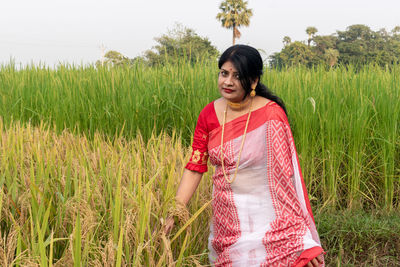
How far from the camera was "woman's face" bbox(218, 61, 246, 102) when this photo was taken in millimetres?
1512

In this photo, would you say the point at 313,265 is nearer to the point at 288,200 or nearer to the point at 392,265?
the point at 288,200

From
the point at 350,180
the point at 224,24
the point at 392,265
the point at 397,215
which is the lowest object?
the point at 392,265

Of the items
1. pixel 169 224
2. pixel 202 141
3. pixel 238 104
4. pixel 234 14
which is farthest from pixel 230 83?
pixel 234 14

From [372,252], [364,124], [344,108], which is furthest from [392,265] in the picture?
[344,108]

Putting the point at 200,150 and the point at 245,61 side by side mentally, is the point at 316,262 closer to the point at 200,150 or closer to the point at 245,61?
the point at 200,150

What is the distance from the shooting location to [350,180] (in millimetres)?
3059

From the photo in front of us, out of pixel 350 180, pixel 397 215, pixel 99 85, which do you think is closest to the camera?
pixel 397 215

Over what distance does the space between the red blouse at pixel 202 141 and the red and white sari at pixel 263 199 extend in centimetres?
4

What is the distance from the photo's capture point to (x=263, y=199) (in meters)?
1.54

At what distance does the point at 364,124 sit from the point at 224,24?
106 feet

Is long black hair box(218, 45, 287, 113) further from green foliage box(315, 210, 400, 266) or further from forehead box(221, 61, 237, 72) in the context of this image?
green foliage box(315, 210, 400, 266)

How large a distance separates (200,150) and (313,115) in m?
1.59

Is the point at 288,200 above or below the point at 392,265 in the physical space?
above

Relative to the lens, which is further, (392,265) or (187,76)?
(187,76)
